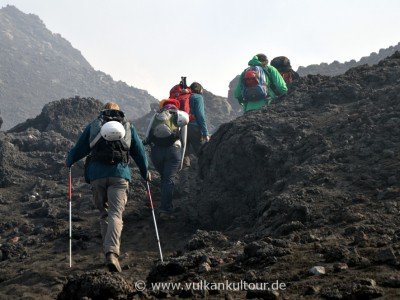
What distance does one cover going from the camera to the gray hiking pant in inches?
333

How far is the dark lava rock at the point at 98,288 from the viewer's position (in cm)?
582

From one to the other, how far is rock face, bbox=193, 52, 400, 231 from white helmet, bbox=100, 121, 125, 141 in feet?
8.28

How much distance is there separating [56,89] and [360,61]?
41415mm

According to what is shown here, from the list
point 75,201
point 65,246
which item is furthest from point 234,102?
point 65,246

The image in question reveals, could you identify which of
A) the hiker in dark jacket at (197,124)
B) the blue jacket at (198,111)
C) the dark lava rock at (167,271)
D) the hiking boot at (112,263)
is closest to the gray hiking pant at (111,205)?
the hiking boot at (112,263)

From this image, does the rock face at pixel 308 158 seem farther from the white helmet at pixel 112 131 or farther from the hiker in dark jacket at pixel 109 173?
the white helmet at pixel 112 131

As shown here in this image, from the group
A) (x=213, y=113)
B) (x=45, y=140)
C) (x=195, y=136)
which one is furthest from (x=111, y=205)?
(x=213, y=113)

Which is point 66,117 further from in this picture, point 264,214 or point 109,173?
point 264,214

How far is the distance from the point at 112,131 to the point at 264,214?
8.85 ft

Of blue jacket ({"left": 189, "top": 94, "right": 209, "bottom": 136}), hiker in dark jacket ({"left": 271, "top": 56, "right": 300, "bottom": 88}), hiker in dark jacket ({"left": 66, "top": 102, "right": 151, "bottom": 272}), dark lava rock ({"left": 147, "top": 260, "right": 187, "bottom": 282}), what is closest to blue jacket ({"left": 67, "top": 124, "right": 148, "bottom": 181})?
hiker in dark jacket ({"left": 66, "top": 102, "right": 151, "bottom": 272})

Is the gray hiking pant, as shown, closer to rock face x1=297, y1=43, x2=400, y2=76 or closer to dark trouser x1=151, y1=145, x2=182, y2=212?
dark trouser x1=151, y1=145, x2=182, y2=212

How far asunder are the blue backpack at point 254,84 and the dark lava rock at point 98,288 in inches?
397

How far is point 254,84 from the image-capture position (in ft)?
51.2

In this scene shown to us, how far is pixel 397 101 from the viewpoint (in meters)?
12.5
